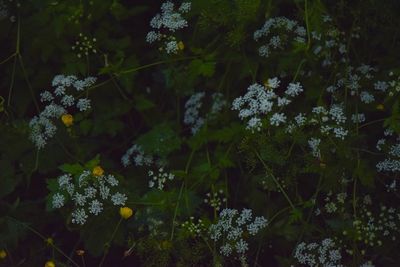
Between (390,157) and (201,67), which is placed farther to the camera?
(201,67)

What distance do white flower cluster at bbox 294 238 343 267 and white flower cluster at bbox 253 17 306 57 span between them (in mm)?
906

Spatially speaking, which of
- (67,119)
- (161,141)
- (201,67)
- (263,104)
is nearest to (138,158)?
(161,141)

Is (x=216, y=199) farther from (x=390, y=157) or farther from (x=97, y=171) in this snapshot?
(x=390, y=157)

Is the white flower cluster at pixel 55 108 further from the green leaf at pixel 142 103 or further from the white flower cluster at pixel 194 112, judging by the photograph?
the white flower cluster at pixel 194 112

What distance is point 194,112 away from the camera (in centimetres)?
370

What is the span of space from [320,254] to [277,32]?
1.06 m

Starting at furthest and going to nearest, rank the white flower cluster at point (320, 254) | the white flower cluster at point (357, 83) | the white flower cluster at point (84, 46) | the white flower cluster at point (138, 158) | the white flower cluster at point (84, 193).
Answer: the white flower cluster at point (138, 158) < the white flower cluster at point (84, 46) < the white flower cluster at point (357, 83) < the white flower cluster at point (84, 193) < the white flower cluster at point (320, 254)

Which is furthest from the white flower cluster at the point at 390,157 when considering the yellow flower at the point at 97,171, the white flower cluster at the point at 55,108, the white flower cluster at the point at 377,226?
the white flower cluster at the point at 55,108

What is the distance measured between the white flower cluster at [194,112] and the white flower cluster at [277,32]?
41 cm

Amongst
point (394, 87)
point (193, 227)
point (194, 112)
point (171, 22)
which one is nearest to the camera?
point (193, 227)

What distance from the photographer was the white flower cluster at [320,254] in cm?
305

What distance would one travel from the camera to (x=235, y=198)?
3.53 m

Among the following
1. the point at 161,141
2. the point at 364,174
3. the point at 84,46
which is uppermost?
the point at 84,46

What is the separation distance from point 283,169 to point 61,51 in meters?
1.26
